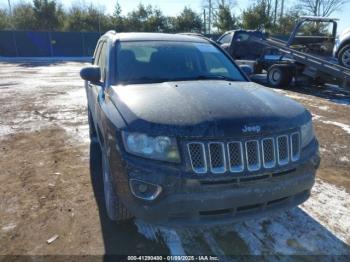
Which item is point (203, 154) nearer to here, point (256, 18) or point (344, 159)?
point (344, 159)

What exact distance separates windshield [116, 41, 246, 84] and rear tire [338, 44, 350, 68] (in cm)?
750

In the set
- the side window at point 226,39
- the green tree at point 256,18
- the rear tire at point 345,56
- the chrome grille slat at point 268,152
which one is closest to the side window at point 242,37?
the side window at point 226,39

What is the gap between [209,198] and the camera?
2.38 meters

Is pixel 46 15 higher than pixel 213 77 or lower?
higher

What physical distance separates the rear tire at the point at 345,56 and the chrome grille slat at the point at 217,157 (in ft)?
31.1

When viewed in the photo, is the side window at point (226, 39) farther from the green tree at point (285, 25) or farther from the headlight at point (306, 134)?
the green tree at point (285, 25)

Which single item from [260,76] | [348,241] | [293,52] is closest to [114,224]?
[348,241]

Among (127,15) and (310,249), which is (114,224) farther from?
(127,15)

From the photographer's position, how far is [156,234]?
304 cm

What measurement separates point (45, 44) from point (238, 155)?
3156 centimetres

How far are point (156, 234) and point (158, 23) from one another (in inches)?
1534

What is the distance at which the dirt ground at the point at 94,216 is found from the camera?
2854mm

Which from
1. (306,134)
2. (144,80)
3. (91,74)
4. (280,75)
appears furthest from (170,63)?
(280,75)

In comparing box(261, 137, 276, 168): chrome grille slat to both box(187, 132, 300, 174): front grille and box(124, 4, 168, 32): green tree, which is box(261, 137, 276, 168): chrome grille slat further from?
box(124, 4, 168, 32): green tree
